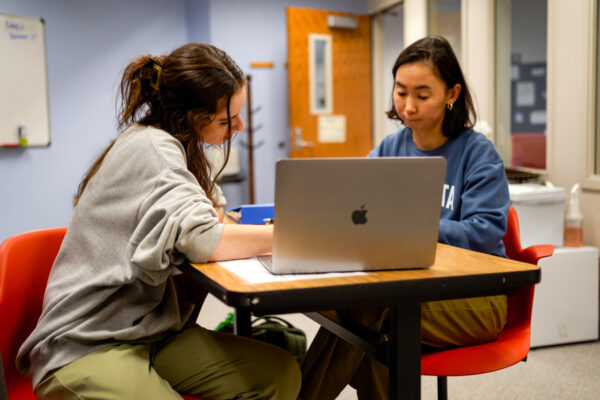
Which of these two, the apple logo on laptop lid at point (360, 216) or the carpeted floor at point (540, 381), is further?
the carpeted floor at point (540, 381)

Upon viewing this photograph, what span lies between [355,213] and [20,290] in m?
0.77

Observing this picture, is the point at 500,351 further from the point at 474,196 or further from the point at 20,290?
the point at 20,290

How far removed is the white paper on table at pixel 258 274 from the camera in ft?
3.27

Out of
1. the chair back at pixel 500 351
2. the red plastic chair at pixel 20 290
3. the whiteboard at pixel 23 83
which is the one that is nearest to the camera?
the red plastic chair at pixel 20 290

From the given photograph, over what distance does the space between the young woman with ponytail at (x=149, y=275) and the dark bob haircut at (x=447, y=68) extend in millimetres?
663

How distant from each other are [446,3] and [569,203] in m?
2.14

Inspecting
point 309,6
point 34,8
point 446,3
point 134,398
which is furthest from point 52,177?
point 134,398

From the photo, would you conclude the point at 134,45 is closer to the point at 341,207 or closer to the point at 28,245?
the point at 28,245

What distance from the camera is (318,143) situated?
529 cm

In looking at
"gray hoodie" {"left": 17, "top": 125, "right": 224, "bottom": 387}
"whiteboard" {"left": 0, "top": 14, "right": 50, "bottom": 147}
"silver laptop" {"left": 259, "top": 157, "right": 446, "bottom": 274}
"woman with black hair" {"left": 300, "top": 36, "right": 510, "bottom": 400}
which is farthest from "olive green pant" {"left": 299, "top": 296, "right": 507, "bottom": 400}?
"whiteboard" {"left": 0, "top": 14, "right": 50, "bottom": 147}

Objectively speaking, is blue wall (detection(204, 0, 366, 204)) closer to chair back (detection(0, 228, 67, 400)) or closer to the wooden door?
the wooden door

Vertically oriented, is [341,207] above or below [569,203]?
above

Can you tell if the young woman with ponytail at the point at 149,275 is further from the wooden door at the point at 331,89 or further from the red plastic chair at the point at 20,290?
the wooden door at the point at 331,89

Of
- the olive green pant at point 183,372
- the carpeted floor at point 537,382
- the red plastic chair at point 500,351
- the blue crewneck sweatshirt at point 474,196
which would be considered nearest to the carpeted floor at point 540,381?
the carpeted floor at point 537,382
